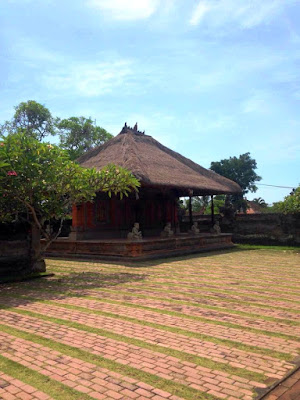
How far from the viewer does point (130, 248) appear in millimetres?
12633

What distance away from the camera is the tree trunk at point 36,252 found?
9438 millimetres

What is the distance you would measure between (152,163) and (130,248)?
4606 mm

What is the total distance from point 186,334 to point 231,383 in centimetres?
138

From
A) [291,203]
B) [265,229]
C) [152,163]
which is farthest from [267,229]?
[152,163]

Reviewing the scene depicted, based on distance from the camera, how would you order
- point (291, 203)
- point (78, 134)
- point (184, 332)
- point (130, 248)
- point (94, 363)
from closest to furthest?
point (94, 363) < point (184, 332) < point (130, 248) < point (291, 203) < point (78, 134)

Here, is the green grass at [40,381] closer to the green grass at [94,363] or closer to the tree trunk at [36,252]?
the green grass at [94,363]

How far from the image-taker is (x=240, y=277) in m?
8.94

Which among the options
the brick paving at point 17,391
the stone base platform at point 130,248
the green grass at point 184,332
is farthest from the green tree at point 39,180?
the brick paving at point 17,391

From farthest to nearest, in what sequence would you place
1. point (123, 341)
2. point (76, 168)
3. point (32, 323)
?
point (76, 168) < point (32, 323) < point (123, 341)

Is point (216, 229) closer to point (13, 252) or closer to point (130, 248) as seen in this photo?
point (130, 248)

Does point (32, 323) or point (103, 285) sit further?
point (103, 285)

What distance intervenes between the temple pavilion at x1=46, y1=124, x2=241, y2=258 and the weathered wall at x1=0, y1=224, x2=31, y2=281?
392 cm

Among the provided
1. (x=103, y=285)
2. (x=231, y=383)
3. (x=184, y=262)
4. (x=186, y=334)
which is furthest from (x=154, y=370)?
(x=184, y=262)

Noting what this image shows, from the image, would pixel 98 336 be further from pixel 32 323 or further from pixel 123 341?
pixel 32 323
